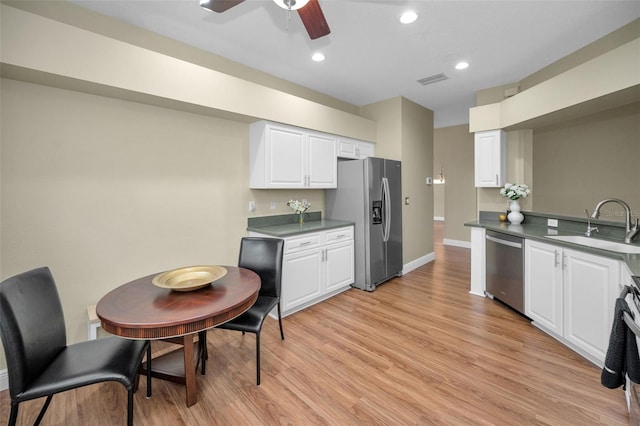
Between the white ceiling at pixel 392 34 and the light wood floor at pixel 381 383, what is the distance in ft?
9.33

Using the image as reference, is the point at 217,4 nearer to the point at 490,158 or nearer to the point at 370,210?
the point at 370,210

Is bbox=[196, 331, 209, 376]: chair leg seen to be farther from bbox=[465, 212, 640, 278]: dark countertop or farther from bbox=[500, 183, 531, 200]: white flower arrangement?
bbox=[500, 183, 531, 200]: white flower arrangement

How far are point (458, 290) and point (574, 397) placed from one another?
1990 millimetres

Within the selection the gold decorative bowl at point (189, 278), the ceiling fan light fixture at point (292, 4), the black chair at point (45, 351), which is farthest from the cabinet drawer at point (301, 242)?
the ceiling fan light fixture at point (292, 4)

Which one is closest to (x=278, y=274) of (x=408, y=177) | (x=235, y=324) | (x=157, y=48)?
(x=235, y=324)

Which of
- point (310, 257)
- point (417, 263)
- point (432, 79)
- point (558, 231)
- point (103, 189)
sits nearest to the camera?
point (103, 189)

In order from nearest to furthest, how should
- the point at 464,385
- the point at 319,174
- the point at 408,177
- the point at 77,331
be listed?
the point at 464,385
the point at 77,331
the point at 319,174
the point at 408,177

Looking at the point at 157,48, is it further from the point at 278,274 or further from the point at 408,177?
the point at 408,177

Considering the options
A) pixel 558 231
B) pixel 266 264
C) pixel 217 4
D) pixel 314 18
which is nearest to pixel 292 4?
pixel 314 18

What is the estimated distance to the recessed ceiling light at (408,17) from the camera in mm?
2340

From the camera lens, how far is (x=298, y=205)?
376 cm

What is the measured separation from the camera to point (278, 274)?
8.09 ft

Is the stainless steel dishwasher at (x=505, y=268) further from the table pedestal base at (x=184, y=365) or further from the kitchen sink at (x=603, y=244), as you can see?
the table pedestal base at (x=184, y=365)

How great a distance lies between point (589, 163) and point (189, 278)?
15.7 feet
